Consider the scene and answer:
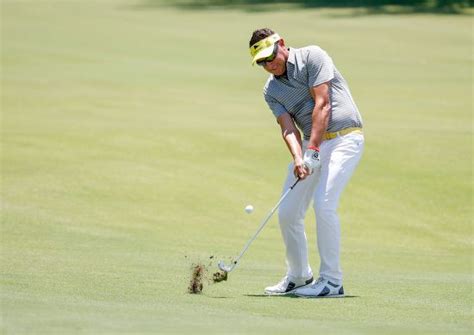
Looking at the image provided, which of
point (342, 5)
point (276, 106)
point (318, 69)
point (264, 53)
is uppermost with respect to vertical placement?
point (264, 53)

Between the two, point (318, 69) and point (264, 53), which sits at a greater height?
point (264, 53)

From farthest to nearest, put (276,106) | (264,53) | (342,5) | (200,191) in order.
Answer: (342,5) < (200,191) < (276,106) < (264,53)

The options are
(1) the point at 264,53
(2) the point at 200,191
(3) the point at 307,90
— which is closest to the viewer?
(1) the point at 264,53

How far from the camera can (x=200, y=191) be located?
17.2 m

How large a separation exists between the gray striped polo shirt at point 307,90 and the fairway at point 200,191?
148 cm

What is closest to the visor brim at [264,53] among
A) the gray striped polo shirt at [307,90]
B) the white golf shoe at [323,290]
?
the gray striped polo shirt at [307,90]

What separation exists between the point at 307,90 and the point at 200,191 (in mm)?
7918

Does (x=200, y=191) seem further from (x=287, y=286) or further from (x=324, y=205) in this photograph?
(x=324, y=205)

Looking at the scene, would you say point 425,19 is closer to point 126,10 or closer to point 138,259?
point 126,10

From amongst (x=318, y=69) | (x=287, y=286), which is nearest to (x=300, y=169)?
(x=318, y=69)

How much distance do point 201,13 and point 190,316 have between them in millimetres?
41437

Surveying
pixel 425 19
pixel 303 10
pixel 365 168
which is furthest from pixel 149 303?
pixel 303 10

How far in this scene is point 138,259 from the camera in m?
12.3

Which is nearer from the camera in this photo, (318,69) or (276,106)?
(318,69)
